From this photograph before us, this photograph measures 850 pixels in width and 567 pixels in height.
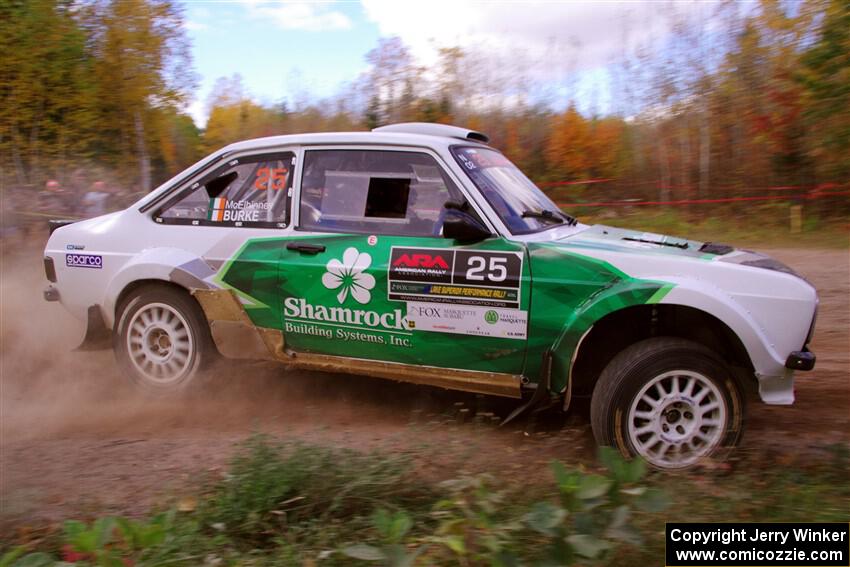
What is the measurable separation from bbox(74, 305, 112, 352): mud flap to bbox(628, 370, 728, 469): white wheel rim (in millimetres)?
3994

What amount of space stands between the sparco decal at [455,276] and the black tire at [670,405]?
31.6 inches

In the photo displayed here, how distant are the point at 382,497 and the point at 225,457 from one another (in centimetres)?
139

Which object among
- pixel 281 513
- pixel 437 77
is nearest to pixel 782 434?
pixel 281 513

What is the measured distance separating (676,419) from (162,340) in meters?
3.72

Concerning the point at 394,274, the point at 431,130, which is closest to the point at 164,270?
the point at 394,274

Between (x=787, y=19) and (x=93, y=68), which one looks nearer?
(x=787, y=19)

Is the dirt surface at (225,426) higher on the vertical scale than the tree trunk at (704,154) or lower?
lower

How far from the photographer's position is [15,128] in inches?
586

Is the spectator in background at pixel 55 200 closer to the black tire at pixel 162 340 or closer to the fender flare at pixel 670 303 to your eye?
the black tire at pixel 162 340


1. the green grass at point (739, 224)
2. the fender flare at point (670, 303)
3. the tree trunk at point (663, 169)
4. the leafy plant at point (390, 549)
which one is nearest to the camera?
the leafy plant at point (390, 549)

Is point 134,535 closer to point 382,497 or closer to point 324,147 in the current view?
point 382,497

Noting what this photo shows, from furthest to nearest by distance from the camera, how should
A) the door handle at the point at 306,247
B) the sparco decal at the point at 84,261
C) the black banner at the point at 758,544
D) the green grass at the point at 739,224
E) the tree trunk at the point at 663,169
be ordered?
the tree trunk at the point at 663,169 → the green grass at the point at 739,224 → the sparco decal at the point at 84,261 → the door handle at the point at 306,247 → the black banner at the point at 758,544

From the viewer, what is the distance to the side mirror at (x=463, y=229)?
4465 millimetres

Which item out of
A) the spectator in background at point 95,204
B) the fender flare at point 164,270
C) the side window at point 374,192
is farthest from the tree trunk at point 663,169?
the fender flare at point 164,270
